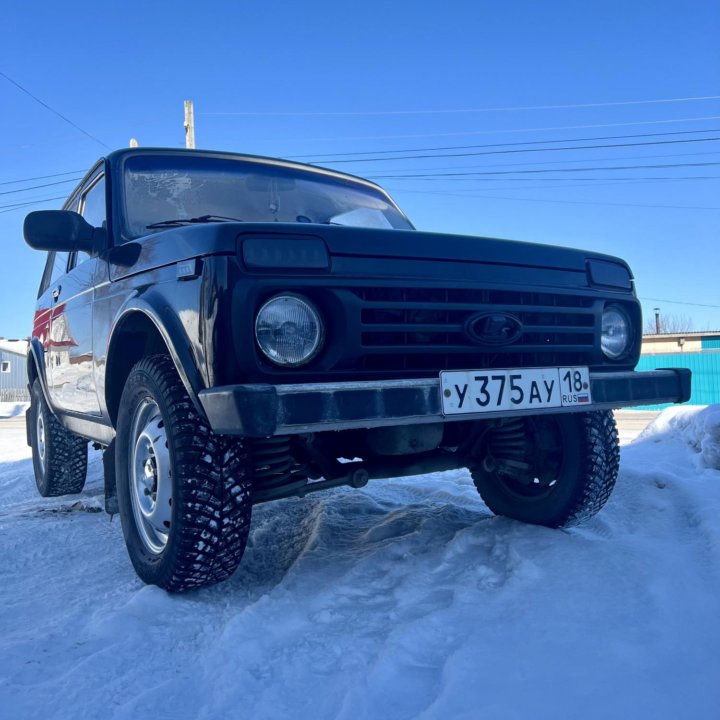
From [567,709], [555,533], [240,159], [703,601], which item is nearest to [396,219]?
[240,159]

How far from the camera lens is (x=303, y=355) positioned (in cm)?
203

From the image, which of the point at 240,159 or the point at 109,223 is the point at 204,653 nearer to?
the point at 109,223

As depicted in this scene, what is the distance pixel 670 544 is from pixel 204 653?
185 centimetres

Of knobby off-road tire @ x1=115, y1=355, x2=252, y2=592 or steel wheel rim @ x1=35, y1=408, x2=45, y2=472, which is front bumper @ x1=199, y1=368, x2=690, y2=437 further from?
steel wheel rim @ x1=35, y1=408, x2=45, y2=472

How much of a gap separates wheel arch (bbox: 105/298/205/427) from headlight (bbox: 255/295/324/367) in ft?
0.82

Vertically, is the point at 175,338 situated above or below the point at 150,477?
above

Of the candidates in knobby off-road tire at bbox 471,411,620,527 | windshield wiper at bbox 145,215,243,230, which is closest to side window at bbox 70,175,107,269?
windshield wiper at bbox 145,215,243,230

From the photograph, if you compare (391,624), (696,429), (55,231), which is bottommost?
(391,624)

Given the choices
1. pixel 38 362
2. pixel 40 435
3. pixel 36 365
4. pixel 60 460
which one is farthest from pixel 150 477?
pixel 40 435

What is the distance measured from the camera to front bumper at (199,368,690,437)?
5.90 ft

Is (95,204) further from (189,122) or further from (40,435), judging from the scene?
(189,122)

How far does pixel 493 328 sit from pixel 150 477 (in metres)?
1.38

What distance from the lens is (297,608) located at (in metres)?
2.15

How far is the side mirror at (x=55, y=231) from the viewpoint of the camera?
280 cm
